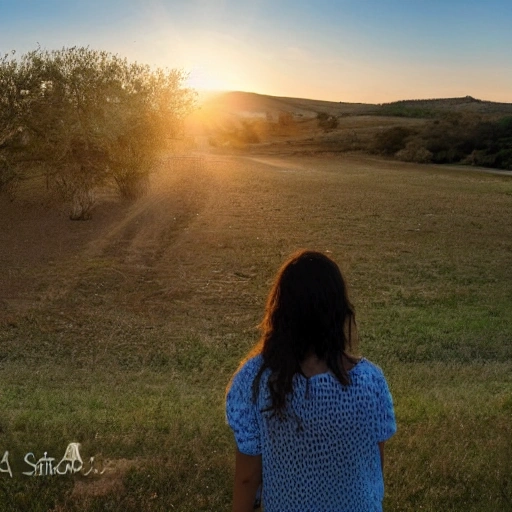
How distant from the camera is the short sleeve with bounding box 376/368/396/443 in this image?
242cm

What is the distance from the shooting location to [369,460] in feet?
8.20

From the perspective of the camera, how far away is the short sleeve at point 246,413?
243cm

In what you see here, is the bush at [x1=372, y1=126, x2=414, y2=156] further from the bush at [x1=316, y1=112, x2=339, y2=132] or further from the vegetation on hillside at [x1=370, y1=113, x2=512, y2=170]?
the bush at [x1=316, y1=112, x2=339, y2=132]

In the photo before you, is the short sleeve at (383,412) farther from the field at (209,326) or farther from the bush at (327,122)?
the bush at (327,122)

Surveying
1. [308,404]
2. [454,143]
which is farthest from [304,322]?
[454,143]

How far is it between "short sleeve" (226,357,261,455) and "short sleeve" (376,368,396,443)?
0.45 meters

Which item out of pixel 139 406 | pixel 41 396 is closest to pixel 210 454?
pixel 139 406

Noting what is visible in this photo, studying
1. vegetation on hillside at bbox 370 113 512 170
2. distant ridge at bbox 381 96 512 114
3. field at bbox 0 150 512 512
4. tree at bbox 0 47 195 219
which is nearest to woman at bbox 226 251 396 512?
field at bbox 0 150 512 512

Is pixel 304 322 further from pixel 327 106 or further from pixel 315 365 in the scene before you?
pixel 327 106

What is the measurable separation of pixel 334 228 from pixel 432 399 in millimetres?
12936

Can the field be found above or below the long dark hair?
below

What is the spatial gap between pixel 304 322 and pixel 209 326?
9647mm

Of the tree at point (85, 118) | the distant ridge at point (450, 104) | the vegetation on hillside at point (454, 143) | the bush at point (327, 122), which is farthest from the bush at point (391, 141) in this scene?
the distant ridge at point (450, 104)

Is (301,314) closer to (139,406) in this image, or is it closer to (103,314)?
(139,406)
